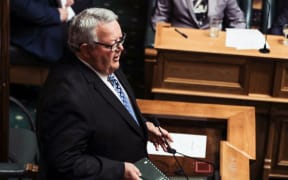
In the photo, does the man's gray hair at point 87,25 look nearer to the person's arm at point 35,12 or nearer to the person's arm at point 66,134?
the person's arm at point 66,134

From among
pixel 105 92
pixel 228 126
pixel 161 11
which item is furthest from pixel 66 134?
pixel 161 11

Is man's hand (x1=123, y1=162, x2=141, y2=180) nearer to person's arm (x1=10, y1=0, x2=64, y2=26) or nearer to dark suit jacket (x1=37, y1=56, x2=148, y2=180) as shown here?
dark suit jacket (x1=37, y1=56, x2=148, y2=180)

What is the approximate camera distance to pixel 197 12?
416cm

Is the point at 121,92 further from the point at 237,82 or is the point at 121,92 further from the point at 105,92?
the point at 237,82

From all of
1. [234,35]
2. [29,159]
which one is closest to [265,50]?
[234,35]

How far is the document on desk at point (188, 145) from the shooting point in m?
2.51

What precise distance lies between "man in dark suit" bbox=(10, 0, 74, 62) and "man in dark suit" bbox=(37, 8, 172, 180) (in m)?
1.95

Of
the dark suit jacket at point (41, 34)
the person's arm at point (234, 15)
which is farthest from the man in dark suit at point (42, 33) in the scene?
the person's arm at point (234, 15)

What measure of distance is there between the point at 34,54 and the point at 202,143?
186 cm

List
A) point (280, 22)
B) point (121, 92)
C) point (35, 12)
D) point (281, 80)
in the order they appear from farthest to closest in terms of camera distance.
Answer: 1. point (280, 22)
2. point (35, 12)
3. point (281, 80)
4. point (121, 92)

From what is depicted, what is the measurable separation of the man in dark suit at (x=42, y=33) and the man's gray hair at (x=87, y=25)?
1.99m

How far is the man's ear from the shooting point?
209 cm

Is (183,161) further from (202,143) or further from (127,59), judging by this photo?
(127,59)

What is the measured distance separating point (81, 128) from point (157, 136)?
0.50 metres
